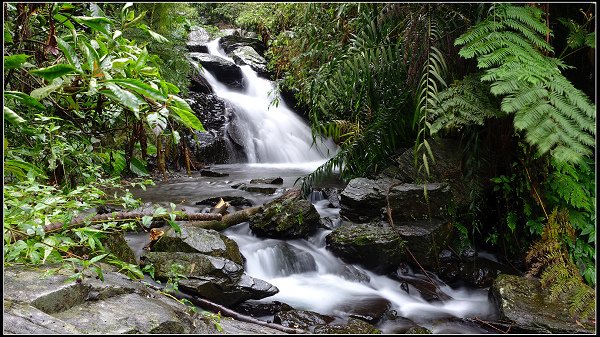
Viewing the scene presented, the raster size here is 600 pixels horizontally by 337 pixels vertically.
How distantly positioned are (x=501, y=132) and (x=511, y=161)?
284 millimetres

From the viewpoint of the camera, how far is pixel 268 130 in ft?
31.6

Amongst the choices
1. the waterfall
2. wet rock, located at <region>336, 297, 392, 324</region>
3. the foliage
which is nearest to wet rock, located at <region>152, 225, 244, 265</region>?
wet rock, located at <region>336, 297, 392, 324</region>

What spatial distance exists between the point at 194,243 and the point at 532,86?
8.34 feet

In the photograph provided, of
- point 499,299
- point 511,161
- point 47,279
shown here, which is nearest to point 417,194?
point 511,161

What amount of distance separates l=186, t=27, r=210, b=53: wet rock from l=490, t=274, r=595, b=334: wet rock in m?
12.1

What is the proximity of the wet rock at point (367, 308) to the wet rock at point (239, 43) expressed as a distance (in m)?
11.1

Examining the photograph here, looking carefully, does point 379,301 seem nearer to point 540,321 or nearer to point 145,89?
point 540,321

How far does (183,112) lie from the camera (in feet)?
4.78

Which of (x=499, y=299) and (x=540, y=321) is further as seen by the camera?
(x=499, y=299)

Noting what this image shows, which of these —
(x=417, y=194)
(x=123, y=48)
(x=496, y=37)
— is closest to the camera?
(x=123, y=48)

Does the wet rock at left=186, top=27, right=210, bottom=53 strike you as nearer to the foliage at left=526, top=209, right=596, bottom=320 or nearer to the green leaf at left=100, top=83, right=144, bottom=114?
the foliage at left=526, top=209, right=596, bottom=320

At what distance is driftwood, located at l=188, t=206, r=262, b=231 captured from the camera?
399 centimetres

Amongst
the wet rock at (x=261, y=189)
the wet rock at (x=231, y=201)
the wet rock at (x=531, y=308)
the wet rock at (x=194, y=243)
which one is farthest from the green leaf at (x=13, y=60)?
the wet rock at (x=261, y=189)

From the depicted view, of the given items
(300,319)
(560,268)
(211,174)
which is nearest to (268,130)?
(211,174)
